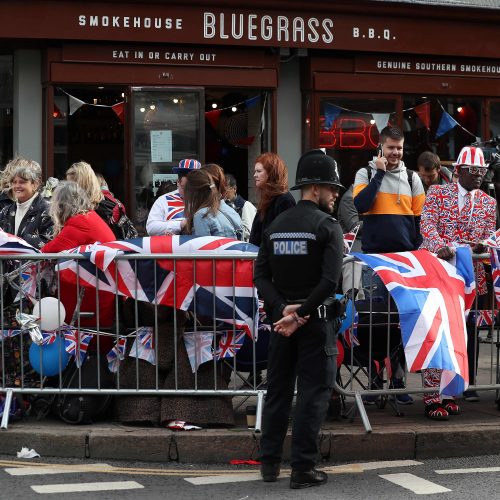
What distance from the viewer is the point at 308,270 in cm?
683

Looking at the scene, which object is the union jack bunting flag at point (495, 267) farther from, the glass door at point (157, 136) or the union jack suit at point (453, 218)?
the glass door at point (157, 136)

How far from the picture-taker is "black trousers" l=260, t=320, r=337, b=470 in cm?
686

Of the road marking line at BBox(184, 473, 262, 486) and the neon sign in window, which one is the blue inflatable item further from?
the neon sign in window

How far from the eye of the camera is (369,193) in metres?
8.91

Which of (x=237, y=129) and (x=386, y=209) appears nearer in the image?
(x=386, y=209)

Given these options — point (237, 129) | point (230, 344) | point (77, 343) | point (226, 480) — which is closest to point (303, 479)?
point (226, 480)

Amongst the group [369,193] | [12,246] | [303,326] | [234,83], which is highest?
[234,83]

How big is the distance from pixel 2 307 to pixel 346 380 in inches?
98.9

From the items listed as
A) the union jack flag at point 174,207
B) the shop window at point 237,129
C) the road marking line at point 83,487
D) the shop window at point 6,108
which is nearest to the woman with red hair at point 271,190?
the union jack flag at point 174,207

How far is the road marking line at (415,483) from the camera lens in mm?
6773

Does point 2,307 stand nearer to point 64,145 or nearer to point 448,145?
point 64,145

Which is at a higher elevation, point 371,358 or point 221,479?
point 371,358

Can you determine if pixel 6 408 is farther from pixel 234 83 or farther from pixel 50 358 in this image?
pixel 234 83

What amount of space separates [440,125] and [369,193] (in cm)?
647
